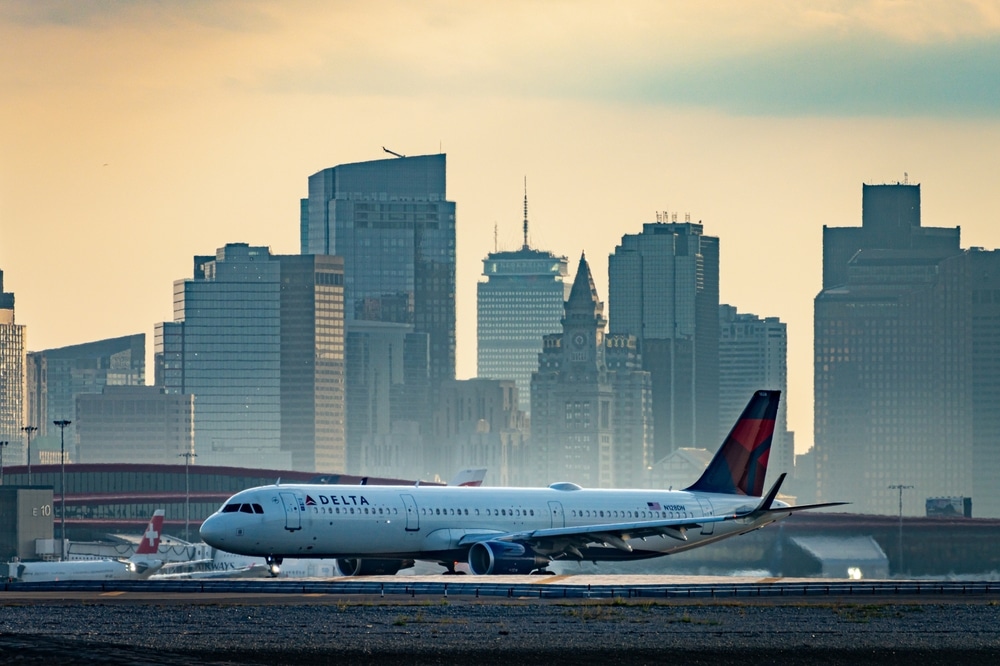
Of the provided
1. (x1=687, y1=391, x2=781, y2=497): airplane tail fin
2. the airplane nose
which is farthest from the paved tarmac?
(x1=687, y1=391, x2=781, y2=497): airplane tail fin

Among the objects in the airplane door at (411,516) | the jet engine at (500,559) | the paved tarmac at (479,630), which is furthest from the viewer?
the airplane door at (411,516)

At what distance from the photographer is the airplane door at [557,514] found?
314 ft

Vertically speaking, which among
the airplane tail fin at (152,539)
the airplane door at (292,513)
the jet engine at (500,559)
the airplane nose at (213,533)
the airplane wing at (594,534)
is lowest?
the airplane tail fin at (152,539)

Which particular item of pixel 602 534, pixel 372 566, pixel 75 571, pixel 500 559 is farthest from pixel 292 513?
pixel 75 571

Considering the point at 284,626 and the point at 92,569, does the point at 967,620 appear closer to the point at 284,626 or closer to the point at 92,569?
the point at 284,626

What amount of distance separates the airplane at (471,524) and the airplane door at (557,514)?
0.23 ft

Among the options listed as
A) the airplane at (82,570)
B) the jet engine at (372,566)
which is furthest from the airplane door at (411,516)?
the airplane at (82,570)

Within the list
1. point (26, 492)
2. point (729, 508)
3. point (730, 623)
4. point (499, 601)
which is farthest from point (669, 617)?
point (26, 492)

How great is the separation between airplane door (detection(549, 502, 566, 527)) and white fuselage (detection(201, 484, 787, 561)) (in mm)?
50

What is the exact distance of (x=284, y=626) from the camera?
57.5 metres

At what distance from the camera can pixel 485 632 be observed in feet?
185

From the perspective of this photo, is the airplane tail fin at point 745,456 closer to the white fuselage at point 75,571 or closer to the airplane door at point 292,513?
the airplane door at point 292,513

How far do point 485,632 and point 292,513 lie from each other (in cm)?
3010

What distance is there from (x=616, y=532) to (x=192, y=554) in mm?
108910
